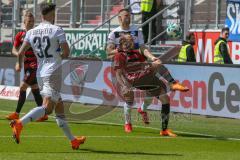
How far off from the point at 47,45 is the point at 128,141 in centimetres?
258

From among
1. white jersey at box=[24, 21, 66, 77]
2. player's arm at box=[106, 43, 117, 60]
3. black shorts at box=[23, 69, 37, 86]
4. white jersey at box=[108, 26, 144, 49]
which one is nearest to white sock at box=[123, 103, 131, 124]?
player's arm at box=[106, 43, 117, 60]

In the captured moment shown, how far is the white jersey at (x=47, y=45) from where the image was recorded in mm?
12859

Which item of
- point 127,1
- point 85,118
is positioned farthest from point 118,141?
point 127,1

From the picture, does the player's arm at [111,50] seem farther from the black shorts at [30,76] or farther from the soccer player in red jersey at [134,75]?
the black shorts at [30,76]

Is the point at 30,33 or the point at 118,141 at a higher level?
the point at 30,33

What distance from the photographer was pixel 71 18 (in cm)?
3052

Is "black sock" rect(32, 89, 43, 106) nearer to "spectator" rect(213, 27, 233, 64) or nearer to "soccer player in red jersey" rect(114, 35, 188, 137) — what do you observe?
"soccer player in red jersey" rect(114, 35, 188, 137)

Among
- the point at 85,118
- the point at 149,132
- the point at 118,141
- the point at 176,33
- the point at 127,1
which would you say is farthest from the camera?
the point at 127,1

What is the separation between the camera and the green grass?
12.3m

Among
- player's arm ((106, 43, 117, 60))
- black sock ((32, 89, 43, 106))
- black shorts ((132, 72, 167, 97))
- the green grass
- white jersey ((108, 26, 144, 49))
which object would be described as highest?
white jersey ((108, 26, 144, 49))

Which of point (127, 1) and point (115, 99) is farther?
point (127, 1)

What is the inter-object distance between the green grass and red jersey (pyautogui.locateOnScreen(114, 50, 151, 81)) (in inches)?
44.4

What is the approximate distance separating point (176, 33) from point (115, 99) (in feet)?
14.6

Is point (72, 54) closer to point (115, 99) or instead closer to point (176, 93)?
point (115, 99)
